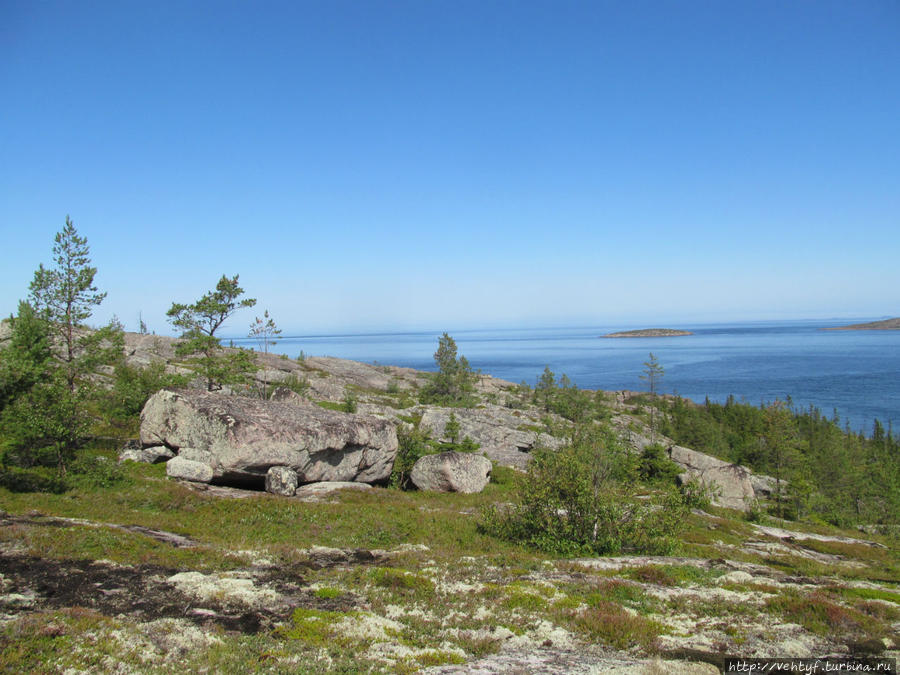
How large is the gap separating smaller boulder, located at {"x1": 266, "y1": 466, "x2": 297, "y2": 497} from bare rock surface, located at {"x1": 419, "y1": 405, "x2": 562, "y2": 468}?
21.3 m

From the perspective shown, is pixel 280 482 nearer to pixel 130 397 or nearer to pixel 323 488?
pixel 323 488

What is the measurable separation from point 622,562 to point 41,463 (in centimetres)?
2915

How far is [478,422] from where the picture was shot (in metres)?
56.2

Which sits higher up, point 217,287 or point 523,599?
point 217,287

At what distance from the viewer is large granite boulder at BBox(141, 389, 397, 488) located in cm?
2733

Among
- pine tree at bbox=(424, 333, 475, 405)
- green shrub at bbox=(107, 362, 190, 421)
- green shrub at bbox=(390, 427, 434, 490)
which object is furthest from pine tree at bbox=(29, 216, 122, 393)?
pine tree at bbox=(424, 333, 475, 405)

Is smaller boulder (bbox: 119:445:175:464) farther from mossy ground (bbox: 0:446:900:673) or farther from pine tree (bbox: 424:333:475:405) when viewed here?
pine tree (bbox: 424:333:475:405)

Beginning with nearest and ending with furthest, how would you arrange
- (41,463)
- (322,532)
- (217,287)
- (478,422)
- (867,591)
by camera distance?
Answer: (867,591), (322,532), (41,463), (217,287), (478,422)

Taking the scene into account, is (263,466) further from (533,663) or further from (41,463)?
(533,663)

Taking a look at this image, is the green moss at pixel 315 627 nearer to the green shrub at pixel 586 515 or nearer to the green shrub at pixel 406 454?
the green shrub at pixel 586 515

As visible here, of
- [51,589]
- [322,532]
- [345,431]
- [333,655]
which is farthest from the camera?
[345,431]

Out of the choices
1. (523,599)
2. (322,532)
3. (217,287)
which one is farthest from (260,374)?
(523,599)

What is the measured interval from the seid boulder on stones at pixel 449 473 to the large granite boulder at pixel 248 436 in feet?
19.3

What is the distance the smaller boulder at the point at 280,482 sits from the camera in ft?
89.0
